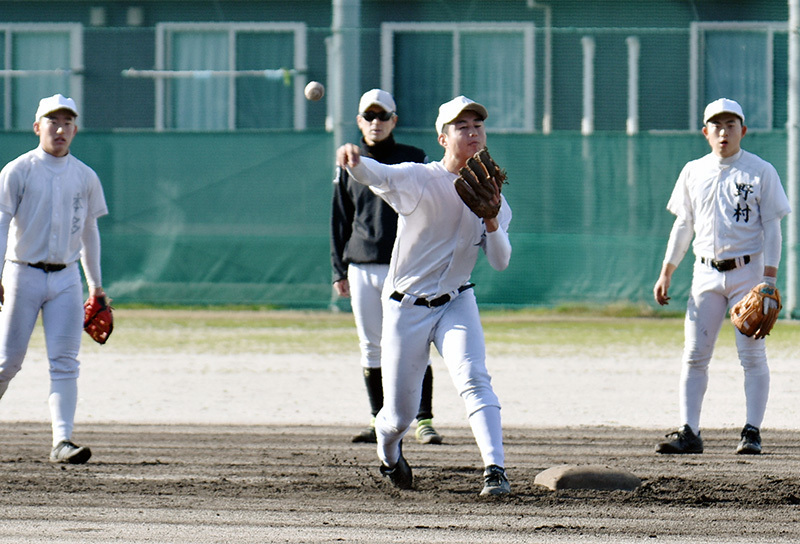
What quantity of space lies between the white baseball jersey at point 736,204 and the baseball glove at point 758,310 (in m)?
0.27

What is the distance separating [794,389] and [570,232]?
5.46 meters

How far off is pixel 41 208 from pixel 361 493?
235cm

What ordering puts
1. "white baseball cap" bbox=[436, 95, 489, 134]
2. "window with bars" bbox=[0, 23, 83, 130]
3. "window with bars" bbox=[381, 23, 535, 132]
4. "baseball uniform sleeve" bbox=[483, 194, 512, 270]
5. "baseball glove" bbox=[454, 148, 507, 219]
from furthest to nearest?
1. "window with bars" bbox=[0, 23, 83, 130]
2. "window with bars" bbox=[381, 23, 535, 132]
3. "white baseball cap" bbox=[436, 95, 489, 134]
4. "baseball uniform sleeve" bbox=[483, 194, 512, 270]
5. "baseball glove" bbox=[454, 148, 507, 219]

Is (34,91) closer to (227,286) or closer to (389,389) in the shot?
(227,286)

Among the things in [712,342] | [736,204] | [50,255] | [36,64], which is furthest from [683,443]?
[36,64]

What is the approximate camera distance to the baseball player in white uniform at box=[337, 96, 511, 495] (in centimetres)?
592

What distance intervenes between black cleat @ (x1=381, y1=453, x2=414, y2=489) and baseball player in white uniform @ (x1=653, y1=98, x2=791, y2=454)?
5.80ft

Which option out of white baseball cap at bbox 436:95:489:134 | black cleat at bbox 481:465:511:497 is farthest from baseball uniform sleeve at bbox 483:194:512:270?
black cleat at bbox 481:465:511:497

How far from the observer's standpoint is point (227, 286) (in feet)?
51.0

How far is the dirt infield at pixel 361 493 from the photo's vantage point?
209 inches

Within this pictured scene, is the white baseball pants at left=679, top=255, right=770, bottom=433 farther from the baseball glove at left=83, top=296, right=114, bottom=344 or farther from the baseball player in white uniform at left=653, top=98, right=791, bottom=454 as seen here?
the baseball glove at left=83, top=296, right=114, bottom=344

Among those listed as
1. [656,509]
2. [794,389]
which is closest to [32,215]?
[656,509]

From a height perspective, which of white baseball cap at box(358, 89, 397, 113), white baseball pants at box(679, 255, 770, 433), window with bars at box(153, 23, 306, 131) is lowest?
white baseball pants at box(679, 255, 770, 433)

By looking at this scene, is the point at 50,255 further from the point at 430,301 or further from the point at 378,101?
the point at 430,301
